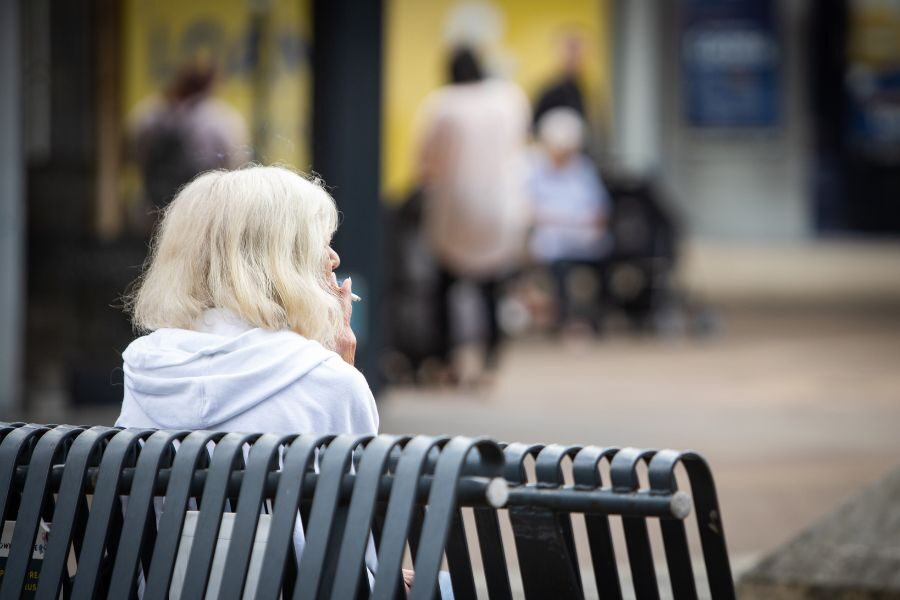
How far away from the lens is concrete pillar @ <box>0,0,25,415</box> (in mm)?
9078

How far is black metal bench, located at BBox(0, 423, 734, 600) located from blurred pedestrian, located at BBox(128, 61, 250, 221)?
22.7 feet

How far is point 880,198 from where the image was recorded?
28.0 meters

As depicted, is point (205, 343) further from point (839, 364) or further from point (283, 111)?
point (839, 364)

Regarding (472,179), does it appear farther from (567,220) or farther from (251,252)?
(251,252)

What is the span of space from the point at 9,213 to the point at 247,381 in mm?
6568

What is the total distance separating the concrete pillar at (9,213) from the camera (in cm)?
908

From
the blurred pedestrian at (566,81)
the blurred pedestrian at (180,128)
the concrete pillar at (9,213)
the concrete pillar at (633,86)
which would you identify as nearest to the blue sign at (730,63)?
the concrete pillar at (633,86)

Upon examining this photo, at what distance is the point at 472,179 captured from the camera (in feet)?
35.4

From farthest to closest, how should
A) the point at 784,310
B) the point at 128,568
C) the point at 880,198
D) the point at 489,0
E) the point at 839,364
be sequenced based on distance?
the point at 880,198
the point at 784,310
the point at 489,0
the point at 839,364
the point at 128,568

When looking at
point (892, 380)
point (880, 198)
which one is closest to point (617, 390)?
point (892, 380)

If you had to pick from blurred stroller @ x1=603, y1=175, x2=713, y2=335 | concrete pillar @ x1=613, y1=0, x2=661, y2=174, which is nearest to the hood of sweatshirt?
blurred stroller @ x1=603, y1=175, x2=713, y2=335

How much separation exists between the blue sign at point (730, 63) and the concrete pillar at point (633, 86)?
9.10 m

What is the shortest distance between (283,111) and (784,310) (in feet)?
29.9

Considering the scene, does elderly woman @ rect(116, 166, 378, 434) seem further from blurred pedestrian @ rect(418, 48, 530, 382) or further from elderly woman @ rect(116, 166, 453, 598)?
blurred pedestrian @ rect(418, 48, 530, 382)
